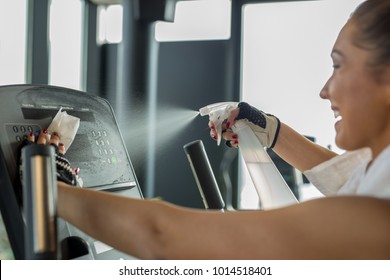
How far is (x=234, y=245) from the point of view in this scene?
0.76m

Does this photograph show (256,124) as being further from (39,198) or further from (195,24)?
(195,24)

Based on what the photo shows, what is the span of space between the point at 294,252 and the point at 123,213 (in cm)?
27

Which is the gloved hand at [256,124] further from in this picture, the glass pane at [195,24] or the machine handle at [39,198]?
the glass pane at [195,24]

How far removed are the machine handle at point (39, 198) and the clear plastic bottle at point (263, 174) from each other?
0.58m

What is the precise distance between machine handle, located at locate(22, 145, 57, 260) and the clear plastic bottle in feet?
1.89

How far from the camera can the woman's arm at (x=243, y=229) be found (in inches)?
28.5

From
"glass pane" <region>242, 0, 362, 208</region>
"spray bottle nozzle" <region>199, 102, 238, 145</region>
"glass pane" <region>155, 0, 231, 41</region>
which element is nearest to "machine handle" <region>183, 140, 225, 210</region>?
"spray bottle nozzle" <region>199, 102, 238, 145</region>

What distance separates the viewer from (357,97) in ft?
2.89

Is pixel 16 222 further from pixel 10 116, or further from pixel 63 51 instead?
pixel 63 51

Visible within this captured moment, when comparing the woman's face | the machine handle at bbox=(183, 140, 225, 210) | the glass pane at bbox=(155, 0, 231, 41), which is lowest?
the machine handle at bbox=(183, 140, 225, 210)

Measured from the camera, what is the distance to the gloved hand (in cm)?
138

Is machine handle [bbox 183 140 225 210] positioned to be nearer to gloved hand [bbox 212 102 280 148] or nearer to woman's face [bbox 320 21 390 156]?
gloved hand [bbox 212 102 280 148]

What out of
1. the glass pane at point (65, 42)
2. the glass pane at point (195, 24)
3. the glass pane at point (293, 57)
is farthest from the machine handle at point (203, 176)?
the glass pane at point (195, 24)
